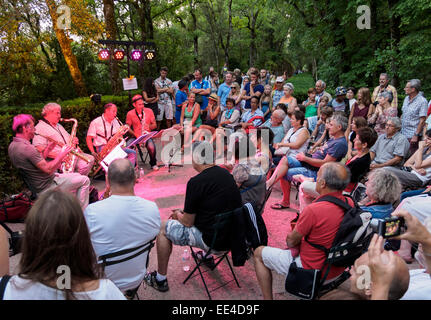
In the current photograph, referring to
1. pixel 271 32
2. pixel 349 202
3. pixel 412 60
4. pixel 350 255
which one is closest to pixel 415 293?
pixel 350 255

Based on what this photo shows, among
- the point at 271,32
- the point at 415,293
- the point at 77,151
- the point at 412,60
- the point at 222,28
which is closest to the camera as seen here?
the point at 415,293

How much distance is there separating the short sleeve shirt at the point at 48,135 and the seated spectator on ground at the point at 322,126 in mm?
4861

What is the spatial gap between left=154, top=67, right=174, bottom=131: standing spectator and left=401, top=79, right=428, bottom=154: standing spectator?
6396 mm

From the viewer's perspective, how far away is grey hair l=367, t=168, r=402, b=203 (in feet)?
9.47

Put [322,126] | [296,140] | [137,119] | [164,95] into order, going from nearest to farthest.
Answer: [296,140]
[137,119]
[322,126]
[164,95]

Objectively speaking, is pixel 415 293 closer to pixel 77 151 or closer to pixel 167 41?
pixel 77 151

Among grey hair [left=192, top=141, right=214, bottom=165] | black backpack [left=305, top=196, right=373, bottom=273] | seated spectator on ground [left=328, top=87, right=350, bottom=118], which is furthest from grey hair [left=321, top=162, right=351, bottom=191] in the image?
seated spectator on ground [left=328, top=87, right=350, bottom=118]

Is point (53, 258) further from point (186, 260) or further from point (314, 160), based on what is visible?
point (314, 160)

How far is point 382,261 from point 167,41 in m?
16.3

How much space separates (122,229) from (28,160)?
7.85ft

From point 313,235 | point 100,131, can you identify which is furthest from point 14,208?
point 313,235

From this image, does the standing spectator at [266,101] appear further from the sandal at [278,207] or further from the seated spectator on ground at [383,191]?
the seated spectator on ground at [383,191]

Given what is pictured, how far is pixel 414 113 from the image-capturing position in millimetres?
5848
